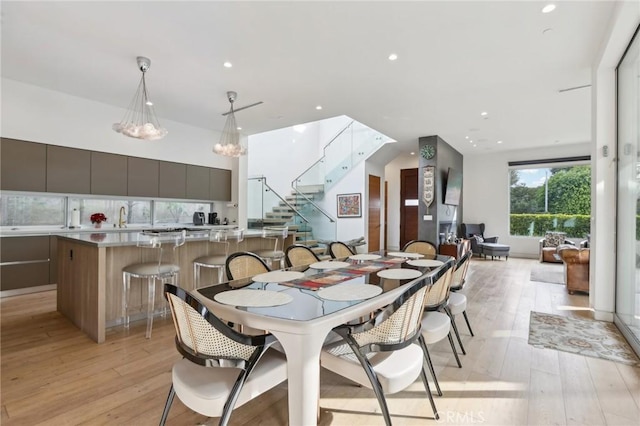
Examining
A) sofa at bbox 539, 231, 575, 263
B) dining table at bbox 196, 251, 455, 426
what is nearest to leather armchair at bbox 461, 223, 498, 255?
sofa at bbox 539, 231, 575, 263

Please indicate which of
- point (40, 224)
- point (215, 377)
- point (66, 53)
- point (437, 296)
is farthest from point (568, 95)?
point (40, 224)

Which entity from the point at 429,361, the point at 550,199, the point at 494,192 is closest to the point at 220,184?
the point at 429,361

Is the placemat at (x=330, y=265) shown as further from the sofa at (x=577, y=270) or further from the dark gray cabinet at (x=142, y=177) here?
the dark gray cabinet at (x=142, y=177)

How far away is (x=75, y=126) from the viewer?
15.8 ft

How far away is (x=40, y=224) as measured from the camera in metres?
4.81

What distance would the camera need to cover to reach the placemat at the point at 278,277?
2117mm

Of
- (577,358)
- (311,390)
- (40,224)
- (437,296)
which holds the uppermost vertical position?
(40,224)

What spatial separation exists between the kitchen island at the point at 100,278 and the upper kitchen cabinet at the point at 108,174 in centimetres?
179

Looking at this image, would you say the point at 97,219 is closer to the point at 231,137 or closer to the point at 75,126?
the point at 75,126

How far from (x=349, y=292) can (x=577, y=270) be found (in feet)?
15.6

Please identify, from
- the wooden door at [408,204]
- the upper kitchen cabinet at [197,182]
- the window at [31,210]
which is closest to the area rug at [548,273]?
the wooden door at [408,204]

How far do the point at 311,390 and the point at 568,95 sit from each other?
5688 mm

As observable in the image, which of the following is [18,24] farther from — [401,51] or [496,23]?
[496,23]

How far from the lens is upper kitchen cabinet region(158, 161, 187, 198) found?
5.83 m
